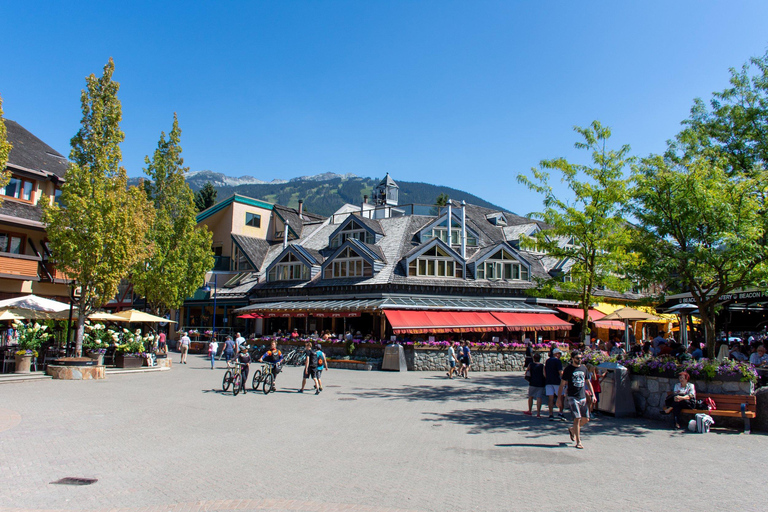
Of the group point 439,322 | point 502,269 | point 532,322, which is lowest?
point 439,322

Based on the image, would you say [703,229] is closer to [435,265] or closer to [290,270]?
[435,265]

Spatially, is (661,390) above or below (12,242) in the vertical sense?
below

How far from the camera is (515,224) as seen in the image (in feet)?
159

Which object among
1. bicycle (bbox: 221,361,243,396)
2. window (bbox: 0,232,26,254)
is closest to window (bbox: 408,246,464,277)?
bicycle (bbox: 221,361,243,396)

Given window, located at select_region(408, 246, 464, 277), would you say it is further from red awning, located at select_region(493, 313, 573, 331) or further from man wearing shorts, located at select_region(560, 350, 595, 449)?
man wearing shorts, located at select_region(560, 350, 595, 449)

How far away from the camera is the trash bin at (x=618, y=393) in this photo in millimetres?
14398

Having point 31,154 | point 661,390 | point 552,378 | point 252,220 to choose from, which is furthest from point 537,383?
point 252,220

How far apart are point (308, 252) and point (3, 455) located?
102 feet

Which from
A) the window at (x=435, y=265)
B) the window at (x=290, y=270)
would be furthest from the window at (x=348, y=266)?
the window at (x=435, y=265)

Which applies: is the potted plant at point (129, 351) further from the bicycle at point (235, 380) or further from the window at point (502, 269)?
the window at point (502, 269)

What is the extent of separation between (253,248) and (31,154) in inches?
756

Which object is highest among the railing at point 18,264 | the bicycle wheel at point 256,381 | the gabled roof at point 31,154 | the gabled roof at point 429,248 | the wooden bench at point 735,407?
the gabled roof at point 31,154

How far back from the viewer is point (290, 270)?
40.3 meters

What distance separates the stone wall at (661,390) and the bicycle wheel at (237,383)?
39.9 feet
